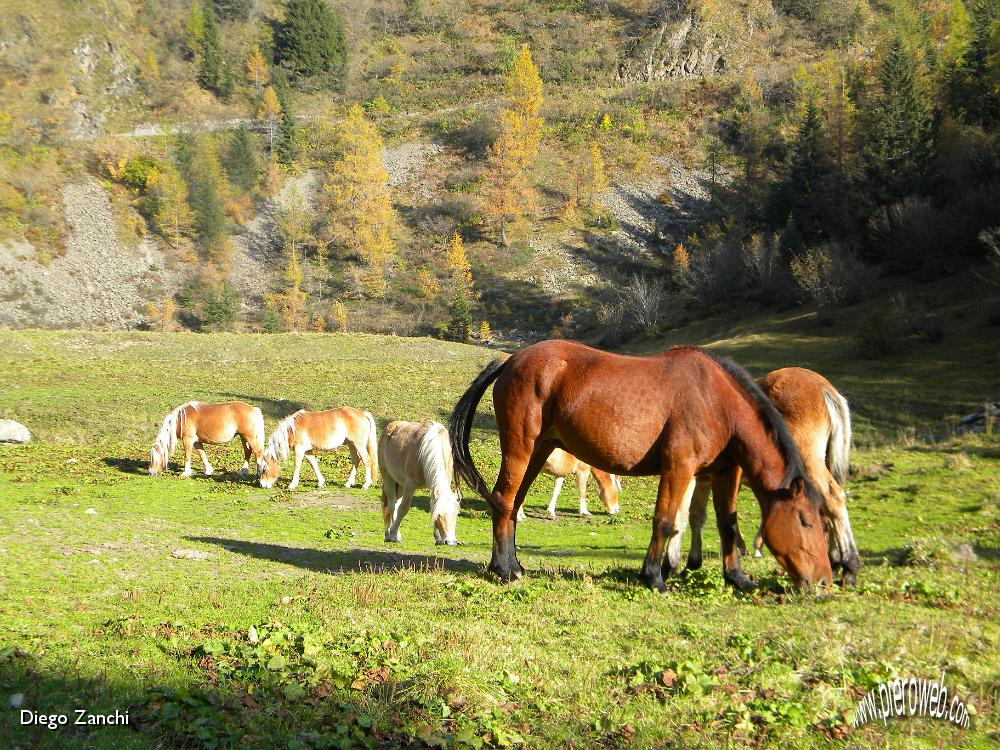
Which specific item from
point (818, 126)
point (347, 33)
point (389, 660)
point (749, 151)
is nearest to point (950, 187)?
point (818, 126)

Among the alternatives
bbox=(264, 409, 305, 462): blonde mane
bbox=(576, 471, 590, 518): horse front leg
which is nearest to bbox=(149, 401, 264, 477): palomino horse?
bbox=(264, 409, 305, 462): blonde mane

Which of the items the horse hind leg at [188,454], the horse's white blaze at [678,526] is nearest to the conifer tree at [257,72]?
the horse hind leg at [188,454]

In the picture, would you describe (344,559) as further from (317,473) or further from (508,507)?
(317,473)

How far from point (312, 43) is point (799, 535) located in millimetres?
134820

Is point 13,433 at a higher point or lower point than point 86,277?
lower

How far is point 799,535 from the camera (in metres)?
7.79

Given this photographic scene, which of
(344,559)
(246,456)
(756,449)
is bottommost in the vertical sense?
(246,456)

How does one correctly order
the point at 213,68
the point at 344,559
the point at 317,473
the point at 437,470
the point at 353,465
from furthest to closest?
the point at 213,68, the point at 353,465, the point at 317,473, the point at 437,470, the point at 344,559

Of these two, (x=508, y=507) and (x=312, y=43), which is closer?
(x=508, y=507)

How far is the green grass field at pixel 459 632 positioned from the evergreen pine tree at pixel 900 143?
46.2 m

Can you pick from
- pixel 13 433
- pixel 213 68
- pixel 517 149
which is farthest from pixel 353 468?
pixel 213 68

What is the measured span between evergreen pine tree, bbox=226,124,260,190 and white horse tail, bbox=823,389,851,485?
98.1 meters

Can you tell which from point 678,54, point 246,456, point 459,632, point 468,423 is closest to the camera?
point 459,632

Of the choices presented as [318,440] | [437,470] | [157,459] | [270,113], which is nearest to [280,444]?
[318,440]
